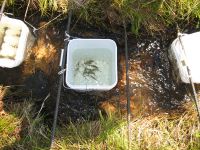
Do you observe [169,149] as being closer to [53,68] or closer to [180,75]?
[180,75]

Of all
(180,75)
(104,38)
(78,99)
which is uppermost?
(104,38)

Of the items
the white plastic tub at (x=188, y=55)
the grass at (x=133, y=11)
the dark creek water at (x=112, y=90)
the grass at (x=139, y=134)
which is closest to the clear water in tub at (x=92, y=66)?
the dark creek water at (x=112, y=90)

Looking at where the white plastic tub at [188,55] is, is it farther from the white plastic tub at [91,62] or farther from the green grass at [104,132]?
the white plastic tub at [91,62]

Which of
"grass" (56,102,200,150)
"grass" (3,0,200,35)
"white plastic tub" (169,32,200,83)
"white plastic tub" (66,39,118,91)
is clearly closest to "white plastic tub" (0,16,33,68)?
"grass" (3,0,200,35)

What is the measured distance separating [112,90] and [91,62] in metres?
0.34

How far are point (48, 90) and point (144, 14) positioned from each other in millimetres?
1139

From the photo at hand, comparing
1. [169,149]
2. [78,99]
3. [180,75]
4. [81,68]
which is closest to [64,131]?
[78,99]

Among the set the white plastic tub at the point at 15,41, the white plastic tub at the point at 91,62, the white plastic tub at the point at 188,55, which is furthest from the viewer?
the white plastic tub at the point at 91,62

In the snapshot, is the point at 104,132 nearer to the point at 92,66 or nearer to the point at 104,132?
the point at 104,132

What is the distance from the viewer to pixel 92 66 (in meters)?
3.47

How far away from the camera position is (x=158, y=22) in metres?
3.38

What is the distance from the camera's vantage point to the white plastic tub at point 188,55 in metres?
3.05

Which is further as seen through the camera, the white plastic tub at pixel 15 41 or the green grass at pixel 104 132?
the white plastic tub at pixel 15 41

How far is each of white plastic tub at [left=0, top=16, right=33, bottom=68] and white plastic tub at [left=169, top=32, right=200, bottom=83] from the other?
1327 mm
